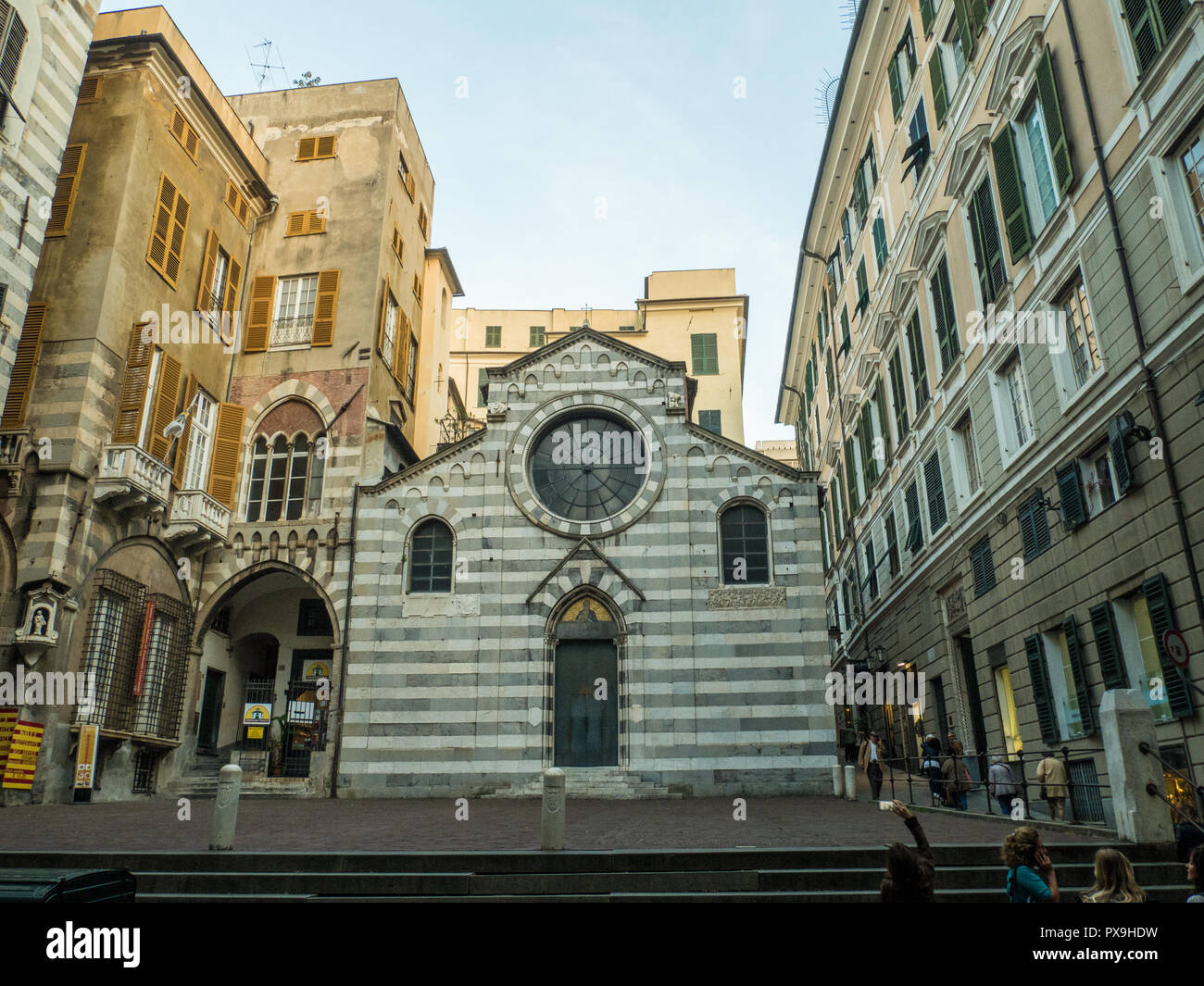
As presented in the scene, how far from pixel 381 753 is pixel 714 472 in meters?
11.4

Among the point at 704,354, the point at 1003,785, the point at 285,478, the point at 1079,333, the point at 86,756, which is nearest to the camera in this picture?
the point at 1003,785

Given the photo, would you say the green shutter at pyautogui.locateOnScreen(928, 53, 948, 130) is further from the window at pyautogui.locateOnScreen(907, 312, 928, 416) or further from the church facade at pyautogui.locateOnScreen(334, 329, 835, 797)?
the church facade at pyautogui.locateOnScreen(334, 329, 835, 797)

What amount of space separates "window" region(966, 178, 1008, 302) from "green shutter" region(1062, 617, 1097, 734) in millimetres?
7150

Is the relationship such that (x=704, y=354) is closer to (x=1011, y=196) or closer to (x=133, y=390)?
(x=1011, y=196)

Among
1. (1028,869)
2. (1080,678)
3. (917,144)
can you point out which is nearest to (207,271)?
(917,144)

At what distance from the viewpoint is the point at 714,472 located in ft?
80.3

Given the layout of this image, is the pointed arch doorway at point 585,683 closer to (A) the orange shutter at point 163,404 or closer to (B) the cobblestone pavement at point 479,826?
(B) the cobblestone pavement at point 479,826

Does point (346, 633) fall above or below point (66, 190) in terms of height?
below

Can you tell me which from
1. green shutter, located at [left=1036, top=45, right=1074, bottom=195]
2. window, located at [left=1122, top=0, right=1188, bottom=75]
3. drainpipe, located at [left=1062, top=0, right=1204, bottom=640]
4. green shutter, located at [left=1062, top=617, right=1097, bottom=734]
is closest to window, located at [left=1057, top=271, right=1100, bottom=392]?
drainpipe, located at [left=1062, top=0, right=1204, bottom=640]

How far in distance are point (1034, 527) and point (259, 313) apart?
22814mm

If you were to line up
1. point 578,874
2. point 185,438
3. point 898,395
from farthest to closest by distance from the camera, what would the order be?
point 898,395
point 185,438
point 578,874

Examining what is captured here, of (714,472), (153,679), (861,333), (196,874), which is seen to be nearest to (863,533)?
(861,333)

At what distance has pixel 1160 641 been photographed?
1279 centimetres

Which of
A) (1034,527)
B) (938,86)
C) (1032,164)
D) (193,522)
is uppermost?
(938,86)
